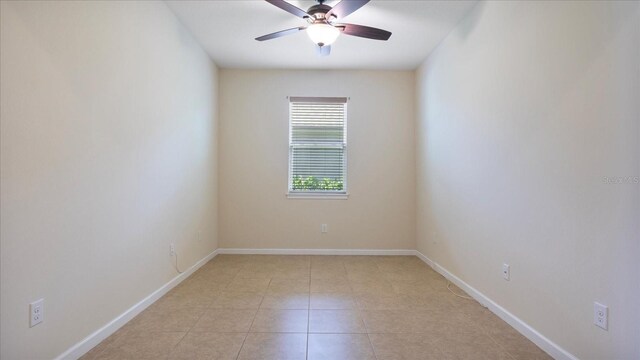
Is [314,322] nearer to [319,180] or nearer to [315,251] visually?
[315,251]

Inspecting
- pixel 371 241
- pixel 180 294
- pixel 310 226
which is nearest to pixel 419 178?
pixel 371 241

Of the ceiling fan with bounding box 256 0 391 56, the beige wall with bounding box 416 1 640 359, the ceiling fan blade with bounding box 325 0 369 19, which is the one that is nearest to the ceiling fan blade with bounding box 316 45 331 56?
the ceiling fan with bounding box 256 0 391 56

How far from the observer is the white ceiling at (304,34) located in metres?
2.79

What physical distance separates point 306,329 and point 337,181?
2.50 m

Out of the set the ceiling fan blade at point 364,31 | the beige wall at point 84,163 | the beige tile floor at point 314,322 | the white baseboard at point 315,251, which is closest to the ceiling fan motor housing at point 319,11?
the ceiling fan blade at point 364,31

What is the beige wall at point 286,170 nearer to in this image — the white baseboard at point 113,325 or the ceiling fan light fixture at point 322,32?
the white baseboard at point 113,325

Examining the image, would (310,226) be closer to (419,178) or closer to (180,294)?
(419,178)

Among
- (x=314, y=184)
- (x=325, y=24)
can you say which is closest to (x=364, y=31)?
(x=325, y=24)

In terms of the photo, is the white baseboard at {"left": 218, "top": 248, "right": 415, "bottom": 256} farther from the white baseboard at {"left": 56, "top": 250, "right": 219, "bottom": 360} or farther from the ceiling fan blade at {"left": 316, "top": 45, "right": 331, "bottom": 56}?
the ceiling fan blade at {"left": 316, "top": 45, "right": 331, "bottom": 56}

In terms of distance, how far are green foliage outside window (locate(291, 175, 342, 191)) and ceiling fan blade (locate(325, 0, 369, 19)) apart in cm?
235

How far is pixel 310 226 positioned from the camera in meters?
4.36

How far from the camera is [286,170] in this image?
4.36 m

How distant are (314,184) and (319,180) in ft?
0.29

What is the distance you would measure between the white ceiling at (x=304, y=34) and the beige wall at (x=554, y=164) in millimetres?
402
